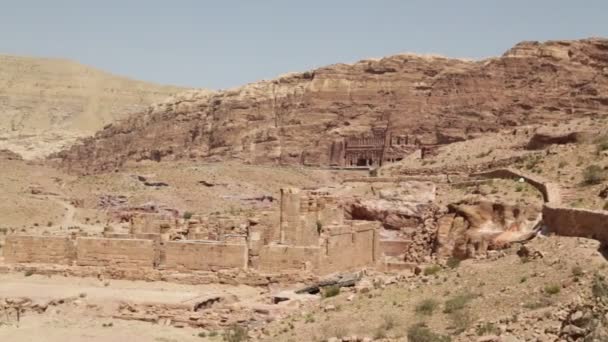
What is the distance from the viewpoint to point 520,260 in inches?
622

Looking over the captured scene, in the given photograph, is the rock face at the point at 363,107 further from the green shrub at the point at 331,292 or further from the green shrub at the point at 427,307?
the green shrub at the point at 427,307

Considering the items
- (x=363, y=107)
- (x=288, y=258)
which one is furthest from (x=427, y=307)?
(x=363, y=107)

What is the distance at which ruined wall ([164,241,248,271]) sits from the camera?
21.9m

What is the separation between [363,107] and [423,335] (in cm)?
5441

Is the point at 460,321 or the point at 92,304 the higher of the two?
the point at 460,321

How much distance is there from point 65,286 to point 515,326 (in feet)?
41.3

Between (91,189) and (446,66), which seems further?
(446,66)

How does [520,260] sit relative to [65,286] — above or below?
above

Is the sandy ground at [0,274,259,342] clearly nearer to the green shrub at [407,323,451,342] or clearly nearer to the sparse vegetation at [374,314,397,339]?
the sparse vegetation at [374,314,397,339]

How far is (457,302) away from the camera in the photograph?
14375 millimetres

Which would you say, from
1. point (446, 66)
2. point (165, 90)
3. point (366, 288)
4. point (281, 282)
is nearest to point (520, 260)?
point (366, 288)

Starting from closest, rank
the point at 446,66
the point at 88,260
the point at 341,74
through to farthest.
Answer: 1. the point at 88,260
2. the point at 446,66
3. the point at 341,74

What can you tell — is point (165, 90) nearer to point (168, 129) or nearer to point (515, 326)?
point (168, 129)

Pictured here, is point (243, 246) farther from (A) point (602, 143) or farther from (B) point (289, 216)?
(A) point (602, 143)
